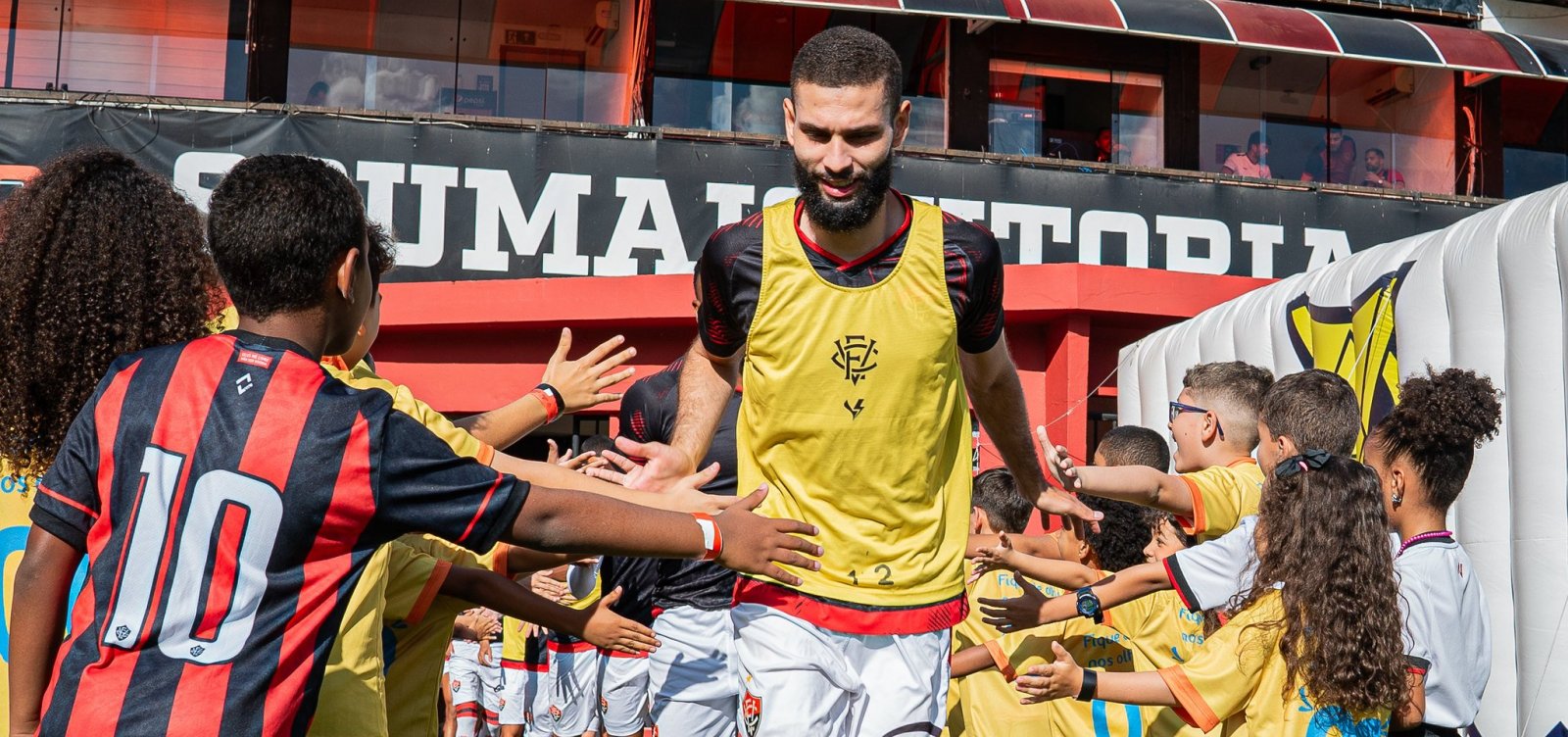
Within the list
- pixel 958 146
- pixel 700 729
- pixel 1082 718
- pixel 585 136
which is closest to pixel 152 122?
pixel 585 136

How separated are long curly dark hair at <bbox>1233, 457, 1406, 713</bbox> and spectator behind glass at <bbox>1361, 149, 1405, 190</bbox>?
14.7 m

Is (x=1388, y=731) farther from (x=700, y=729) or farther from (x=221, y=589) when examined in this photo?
(x=221, y=589)

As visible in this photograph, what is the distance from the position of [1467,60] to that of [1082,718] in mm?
13631

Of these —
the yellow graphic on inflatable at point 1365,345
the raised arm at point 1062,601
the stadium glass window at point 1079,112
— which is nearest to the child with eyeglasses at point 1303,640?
the raised arm at point 1062,601

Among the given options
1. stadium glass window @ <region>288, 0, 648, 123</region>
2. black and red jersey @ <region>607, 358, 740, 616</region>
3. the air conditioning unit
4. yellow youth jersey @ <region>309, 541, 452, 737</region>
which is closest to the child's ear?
yellow youth jersey @ <region>309, 541, 452, 737</region>

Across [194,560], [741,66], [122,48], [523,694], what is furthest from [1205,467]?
[122,48]

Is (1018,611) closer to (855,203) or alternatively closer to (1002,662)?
(1002,662)

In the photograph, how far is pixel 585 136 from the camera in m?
13.4

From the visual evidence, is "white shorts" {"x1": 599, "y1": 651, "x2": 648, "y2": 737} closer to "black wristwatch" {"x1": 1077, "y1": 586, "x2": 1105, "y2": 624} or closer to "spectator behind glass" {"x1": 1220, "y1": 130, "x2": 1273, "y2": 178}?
"black wristwatch" {"x1": 1077, "y1": 586, "x2": 1105, "y2": 624}

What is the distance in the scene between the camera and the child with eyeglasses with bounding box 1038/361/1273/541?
4.38 m

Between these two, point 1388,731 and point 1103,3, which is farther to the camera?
point 1103,3

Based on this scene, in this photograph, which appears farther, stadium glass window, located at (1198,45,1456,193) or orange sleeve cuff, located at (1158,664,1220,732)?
stadium glass window, located at (1198,45,1456,193)

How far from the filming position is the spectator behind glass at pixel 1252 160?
16875 mm

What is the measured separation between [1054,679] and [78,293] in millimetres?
2827
